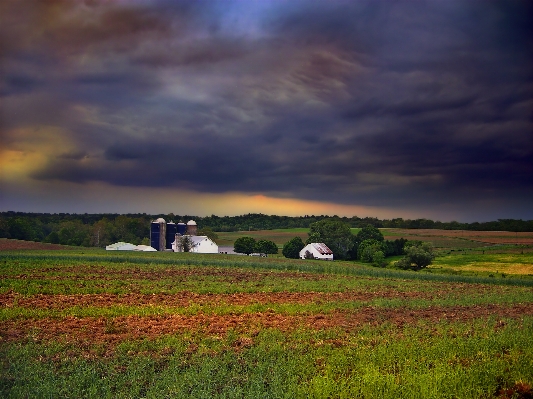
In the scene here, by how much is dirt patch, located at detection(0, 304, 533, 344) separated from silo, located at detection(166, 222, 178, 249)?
86.1 meters

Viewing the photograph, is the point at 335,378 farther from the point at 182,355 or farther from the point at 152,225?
the point at 152,225

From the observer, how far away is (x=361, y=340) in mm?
13086

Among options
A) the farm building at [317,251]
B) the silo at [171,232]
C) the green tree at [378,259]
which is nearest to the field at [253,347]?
the green tree at [378,259]

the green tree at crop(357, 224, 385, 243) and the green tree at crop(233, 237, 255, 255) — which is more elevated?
the green tree at crop(357, 224, 385, 243)

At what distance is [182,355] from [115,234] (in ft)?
355

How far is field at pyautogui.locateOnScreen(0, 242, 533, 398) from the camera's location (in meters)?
9.03

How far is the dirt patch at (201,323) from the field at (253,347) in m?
0.05

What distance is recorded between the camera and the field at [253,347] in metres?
9.03

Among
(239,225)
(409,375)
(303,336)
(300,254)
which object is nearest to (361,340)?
(303,336)

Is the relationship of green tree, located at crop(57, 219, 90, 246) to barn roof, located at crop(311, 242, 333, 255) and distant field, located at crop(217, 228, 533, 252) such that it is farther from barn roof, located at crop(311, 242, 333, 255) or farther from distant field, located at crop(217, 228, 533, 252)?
barn roof, located at crop(311, 242, 333, 255)

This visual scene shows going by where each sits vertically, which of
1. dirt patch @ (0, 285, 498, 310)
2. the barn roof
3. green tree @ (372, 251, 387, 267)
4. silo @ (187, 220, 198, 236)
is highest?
silo @ (187, 220, 198, 236)

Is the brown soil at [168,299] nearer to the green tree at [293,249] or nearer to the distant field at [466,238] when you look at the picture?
the distant field at [466,238]

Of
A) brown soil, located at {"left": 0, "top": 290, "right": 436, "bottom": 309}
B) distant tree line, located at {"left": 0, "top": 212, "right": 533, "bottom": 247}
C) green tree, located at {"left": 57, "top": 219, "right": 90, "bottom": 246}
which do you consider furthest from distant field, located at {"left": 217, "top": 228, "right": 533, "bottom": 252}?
brown soil, located at {"left": 0, "top": 290, "right": 436, "bottom": 309}

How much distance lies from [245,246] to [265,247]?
4629mm
